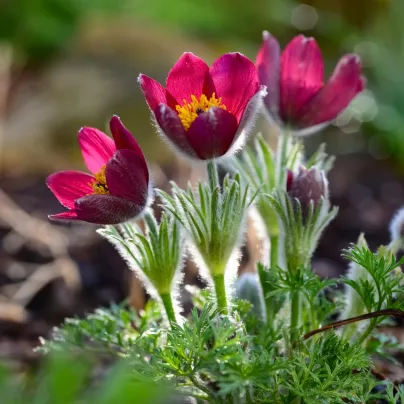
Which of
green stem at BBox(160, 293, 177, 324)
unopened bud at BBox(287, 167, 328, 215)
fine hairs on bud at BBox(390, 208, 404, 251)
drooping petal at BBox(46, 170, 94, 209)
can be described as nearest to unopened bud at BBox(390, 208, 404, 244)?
fine hairs on bud at BBox(390, 208, 404, 251)

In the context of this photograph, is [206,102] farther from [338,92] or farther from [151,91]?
[338,92]

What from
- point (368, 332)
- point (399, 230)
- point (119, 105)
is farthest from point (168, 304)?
point (119, 105)

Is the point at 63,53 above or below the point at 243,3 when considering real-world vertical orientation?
below

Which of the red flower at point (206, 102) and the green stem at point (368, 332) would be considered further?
the green stem at point (368, 332)

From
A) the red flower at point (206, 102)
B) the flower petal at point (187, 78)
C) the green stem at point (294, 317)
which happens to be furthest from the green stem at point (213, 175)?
the green stem at point (294, 317)

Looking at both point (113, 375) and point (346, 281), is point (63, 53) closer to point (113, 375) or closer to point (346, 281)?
point (346, 281)

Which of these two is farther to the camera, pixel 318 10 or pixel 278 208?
pixel 318 10

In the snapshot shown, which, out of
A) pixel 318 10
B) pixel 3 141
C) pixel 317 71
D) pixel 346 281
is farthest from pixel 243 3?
pixel 346 281

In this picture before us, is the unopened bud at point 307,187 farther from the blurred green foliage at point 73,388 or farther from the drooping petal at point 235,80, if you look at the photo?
the blurred green foliage at point 73,388
